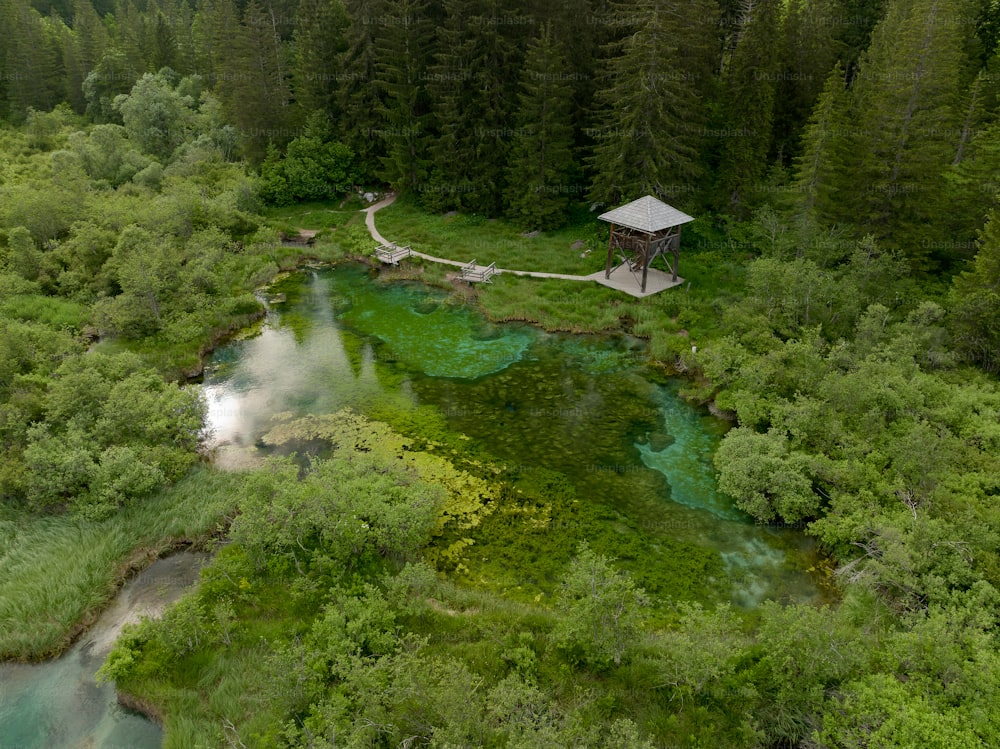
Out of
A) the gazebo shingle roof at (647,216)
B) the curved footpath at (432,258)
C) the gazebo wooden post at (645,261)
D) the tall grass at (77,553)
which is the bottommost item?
the tall grass at (77,553)

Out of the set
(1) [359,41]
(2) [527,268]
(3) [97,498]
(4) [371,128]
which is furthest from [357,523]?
(1) [359,41]

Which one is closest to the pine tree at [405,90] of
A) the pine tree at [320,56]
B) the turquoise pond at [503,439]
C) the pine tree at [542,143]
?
the pine tree at [320,56]

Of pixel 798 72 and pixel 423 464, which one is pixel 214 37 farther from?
pixel 423 464

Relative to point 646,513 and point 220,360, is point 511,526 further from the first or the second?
point 220,360

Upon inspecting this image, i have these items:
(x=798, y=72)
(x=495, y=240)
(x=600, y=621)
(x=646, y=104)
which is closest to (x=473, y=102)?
(x=495, y=240)

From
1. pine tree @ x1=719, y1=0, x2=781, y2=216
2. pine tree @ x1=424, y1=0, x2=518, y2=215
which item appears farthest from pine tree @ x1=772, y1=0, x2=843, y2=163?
pine tree @ x1=424, y1=0, x2=518, y2=215

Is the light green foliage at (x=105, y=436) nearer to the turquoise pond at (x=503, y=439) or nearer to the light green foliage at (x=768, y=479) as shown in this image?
the turquoise pond at (x=503, y=439)
